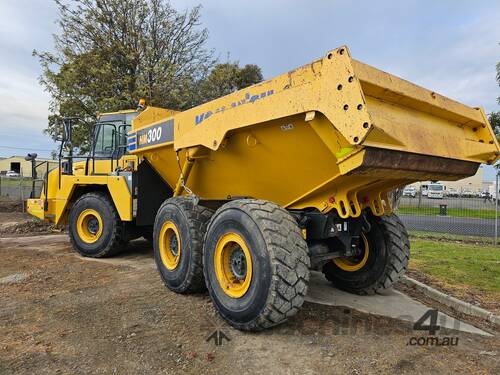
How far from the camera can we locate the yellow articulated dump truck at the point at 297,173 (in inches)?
132

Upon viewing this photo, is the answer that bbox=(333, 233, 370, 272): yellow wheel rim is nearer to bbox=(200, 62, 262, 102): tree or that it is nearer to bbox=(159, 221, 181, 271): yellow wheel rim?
bbox=(159, 221, 181, 271): yellow wheel rim

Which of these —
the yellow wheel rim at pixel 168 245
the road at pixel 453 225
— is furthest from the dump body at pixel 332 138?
the road at pixel 453 225

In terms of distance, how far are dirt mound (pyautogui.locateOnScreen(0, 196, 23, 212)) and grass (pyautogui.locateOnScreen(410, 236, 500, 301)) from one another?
15.7 m

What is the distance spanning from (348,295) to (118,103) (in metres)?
11.0

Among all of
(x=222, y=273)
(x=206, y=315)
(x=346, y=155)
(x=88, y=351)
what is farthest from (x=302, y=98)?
(x=88, y=351)

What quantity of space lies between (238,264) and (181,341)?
3.01 feet

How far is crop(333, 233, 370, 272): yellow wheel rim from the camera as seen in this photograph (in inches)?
206

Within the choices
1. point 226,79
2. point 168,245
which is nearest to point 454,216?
point 226,79

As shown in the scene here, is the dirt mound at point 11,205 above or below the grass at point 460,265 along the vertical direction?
above

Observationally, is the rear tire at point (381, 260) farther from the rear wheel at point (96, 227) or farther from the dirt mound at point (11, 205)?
the dirt mound at point (11, 205)

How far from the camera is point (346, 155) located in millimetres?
3309

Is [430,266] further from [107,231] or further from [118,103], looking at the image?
[118,103]

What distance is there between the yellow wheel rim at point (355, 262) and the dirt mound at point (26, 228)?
961 centimetres

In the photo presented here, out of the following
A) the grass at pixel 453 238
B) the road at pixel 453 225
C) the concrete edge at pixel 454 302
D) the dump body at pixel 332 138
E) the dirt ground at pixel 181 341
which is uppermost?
the dump body at pixel 332 138
